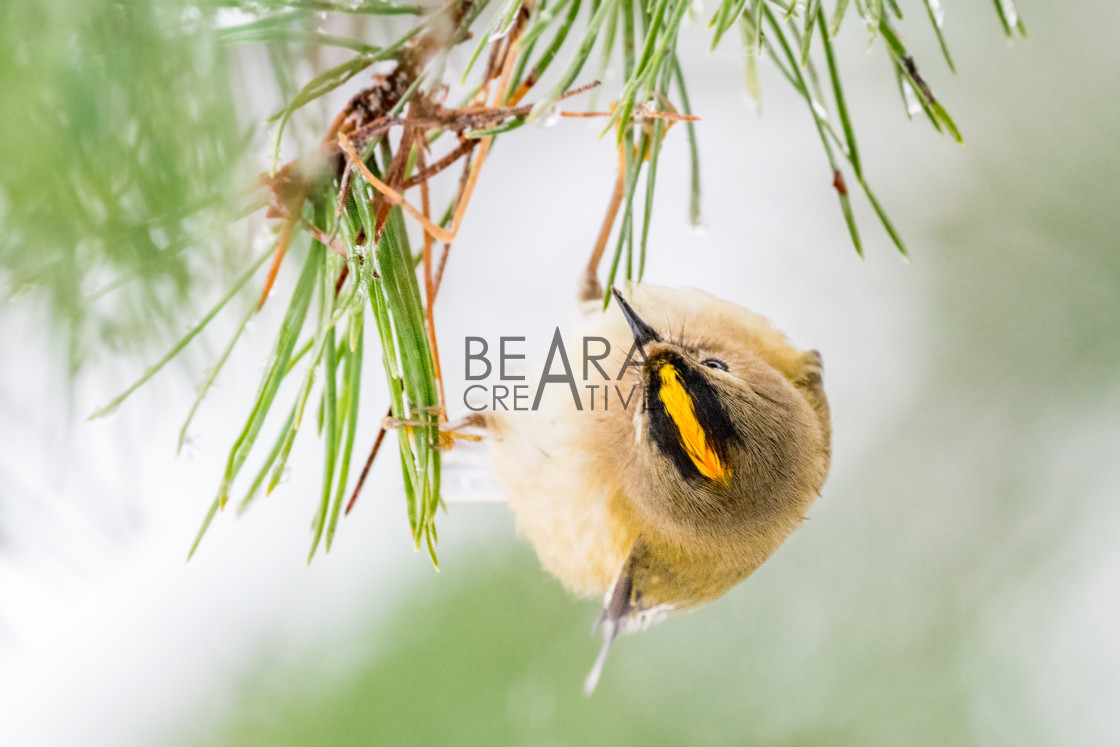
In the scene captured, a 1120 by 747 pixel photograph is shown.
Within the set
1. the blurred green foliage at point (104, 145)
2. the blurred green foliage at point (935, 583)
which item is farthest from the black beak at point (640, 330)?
the blurred green foliage at point (935, 583)

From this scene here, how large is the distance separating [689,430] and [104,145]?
0.30m

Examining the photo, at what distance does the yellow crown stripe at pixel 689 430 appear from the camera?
428 mm

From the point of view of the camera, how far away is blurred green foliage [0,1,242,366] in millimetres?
238

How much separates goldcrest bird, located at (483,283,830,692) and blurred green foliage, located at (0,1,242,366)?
0.22m

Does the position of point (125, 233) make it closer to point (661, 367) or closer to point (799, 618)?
point (661, 367)

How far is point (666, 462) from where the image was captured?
44 cm

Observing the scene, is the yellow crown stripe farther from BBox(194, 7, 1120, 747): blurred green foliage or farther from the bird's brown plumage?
BBox(194, 7, 1120, 747): blurred green foliage

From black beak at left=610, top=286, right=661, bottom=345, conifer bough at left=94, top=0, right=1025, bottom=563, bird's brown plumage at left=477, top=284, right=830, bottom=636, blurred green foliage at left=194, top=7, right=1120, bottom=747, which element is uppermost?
conifer bough at left=94, top=0, right=1025, bottom=563

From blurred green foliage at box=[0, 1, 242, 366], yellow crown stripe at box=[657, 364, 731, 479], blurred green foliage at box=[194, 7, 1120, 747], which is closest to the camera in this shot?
blurred green foliage at box=[0, 1, 242, 366]

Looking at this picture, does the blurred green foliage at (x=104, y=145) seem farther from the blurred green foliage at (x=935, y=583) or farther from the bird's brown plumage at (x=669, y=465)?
the blurred green foliage at (x=935, y=583)

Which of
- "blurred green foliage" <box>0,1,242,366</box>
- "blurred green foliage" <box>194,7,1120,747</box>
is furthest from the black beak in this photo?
"blurred green foliage" <box>194,7,1120,747</box>

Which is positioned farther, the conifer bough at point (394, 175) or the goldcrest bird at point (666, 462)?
the goldcrest bird at point (666, 462)

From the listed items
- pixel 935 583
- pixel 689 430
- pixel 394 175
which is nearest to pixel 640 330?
pixel 689 430

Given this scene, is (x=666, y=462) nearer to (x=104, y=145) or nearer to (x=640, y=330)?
(x=640, y=330)
